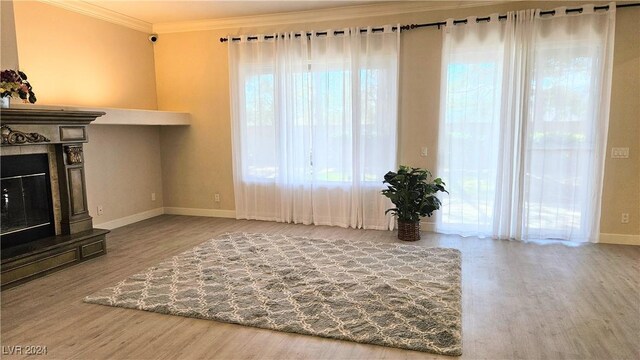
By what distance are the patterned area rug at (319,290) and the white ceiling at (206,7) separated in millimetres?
3055

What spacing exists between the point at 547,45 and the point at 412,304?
348 centimetres

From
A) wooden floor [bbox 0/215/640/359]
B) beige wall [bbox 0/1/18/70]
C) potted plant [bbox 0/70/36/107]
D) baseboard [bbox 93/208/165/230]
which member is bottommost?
wooden floor [bbox 0/215/640/359]

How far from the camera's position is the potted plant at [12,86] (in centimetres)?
347

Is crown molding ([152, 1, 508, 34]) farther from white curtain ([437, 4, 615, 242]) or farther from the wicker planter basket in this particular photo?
the wicker planter basket

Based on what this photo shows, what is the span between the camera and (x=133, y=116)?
198 inches

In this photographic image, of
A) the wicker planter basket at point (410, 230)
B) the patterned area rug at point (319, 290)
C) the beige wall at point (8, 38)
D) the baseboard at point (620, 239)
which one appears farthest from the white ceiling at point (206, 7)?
the baseboard at point (620, 239)

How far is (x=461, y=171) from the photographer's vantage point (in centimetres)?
489

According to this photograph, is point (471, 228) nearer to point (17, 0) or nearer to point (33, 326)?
point (33, 326)

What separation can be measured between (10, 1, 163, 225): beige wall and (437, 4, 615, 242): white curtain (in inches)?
173

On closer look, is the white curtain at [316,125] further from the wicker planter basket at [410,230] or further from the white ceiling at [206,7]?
the wicker planter basket at [410,230]

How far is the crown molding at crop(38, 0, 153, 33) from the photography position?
4.68 metres

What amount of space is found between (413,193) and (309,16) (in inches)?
110

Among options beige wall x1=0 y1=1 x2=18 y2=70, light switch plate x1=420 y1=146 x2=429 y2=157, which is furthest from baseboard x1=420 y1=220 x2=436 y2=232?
beige wall x1=0 y1=1 x2=18 y2=70

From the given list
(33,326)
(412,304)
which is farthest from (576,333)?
(33,326)
